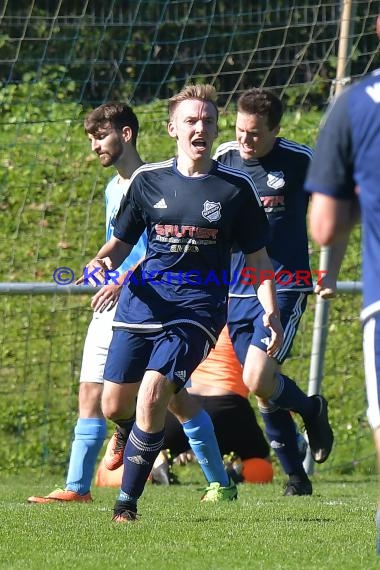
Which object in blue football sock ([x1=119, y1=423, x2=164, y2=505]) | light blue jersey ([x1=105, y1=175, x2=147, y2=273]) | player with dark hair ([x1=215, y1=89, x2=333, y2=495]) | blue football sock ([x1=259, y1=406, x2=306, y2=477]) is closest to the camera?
blue football sock ([x1=119, y1=423, x2=164, y2=505])

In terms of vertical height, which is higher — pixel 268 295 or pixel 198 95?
pixel 198 95

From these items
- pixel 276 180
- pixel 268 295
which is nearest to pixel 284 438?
pixel 276 180

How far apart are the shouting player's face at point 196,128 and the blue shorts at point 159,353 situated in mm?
860

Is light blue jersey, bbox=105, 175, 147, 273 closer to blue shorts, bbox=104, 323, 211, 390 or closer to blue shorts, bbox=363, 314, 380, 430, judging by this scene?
blue shorts, bbox=104, 323, 211, 390

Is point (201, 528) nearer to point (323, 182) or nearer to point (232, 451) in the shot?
point (323, 182)

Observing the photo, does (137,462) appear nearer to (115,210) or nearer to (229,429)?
(115,210)

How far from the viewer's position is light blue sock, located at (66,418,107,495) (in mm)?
6918

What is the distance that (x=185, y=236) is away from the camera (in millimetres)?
6102

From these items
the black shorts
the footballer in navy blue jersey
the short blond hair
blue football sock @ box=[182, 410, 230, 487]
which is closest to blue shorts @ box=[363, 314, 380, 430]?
the footballer in navy blue jersey

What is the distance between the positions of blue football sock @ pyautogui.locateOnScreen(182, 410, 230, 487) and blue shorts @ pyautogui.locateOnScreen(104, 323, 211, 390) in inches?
30.8

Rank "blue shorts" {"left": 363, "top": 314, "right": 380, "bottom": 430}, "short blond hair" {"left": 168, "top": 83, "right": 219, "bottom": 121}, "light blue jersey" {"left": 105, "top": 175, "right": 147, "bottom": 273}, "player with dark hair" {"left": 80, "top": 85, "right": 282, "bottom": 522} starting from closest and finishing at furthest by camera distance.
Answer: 1. "blue shorts" {"left": 363, "top": 314, "right": 380, "bottom": 430}
2. "player with dark hair" {"left": 80, "top": 85, "right": 282, "bottom": 522}
3. "short blond hair" {"left": 168, "top": 83, "right": 219, "bottom": 121}
4. "light blue jersey" {"left": 105, "top": 175, "right": 147, "bottom": 273}

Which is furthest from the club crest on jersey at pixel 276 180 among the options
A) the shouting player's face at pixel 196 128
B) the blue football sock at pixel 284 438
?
the blue football sock at pixel 284 438

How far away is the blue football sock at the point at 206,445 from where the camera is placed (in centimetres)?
683

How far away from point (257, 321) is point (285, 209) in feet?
2.25
